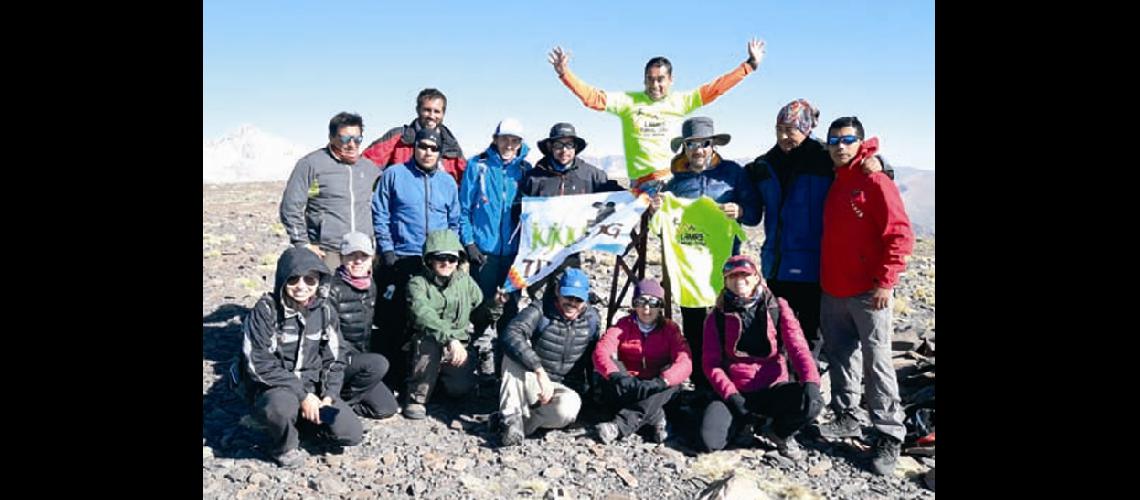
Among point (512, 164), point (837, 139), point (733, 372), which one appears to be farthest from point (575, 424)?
point (837, 139)

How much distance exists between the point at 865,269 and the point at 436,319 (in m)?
4.32

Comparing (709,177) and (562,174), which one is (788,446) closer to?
(709,177)

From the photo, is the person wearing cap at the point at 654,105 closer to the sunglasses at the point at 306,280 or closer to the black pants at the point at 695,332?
the black pants at the point at 695,332

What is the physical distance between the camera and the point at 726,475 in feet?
21.5

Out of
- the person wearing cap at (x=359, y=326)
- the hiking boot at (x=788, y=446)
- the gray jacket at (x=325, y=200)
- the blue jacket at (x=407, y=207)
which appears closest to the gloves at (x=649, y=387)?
the hiking boot at (x=788, y=446)

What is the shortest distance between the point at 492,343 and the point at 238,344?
3.62 metres

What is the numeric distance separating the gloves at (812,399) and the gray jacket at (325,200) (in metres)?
4.97

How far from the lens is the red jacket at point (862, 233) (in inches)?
248

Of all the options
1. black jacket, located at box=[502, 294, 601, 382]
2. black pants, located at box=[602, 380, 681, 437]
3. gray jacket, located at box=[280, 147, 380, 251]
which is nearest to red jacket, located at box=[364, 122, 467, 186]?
gray jacket, located at box=[280, 147, 380, 251]

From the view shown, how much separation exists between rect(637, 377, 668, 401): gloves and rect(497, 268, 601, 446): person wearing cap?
0.63m
